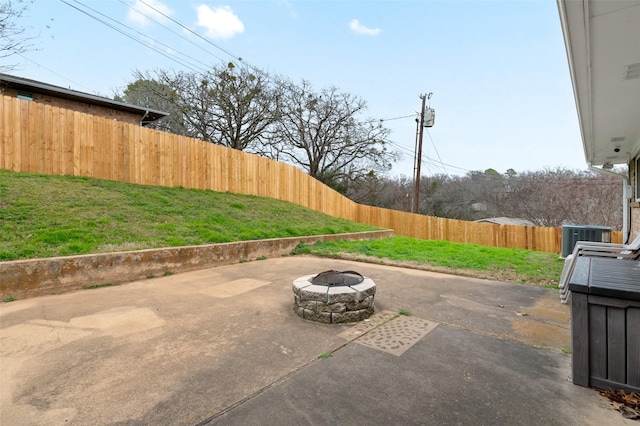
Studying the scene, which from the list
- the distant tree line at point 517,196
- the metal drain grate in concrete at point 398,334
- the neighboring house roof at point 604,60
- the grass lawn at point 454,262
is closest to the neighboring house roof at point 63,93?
the grass lawn at point 454,262

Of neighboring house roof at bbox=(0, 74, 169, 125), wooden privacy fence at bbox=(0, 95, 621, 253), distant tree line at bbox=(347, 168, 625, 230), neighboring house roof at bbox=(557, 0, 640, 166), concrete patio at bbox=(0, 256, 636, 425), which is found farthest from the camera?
distant tree line at bbox=(347, 168, 625, 230)

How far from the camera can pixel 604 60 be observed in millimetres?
2631

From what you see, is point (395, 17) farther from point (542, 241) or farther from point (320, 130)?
point (320, 130)

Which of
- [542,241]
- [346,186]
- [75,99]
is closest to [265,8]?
[75,99]

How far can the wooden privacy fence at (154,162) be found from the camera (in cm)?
728

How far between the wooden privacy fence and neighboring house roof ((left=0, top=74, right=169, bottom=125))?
774 cm

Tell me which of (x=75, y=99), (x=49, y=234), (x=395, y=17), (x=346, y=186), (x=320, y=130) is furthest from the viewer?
(x=346, y=186)

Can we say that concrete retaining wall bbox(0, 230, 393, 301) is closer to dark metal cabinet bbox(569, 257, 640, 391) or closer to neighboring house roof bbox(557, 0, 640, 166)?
dark metal cabinet bbox(569, 257, 640, 391)

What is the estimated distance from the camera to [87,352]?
2490 millimetres

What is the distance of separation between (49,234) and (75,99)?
13135 millimetres

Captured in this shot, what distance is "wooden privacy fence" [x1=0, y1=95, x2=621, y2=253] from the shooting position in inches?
287

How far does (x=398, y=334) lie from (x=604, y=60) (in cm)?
302

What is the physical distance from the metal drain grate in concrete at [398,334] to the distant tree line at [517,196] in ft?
58.3

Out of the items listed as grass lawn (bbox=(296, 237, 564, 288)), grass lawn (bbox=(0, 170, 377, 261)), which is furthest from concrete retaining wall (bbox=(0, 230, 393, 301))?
grass lawn (bbox=(296, 237, 564, 288))
